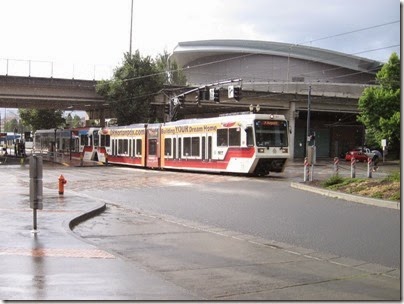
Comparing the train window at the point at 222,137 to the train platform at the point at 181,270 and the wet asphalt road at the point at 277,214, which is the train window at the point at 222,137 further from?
the train platform at the point at 181,270

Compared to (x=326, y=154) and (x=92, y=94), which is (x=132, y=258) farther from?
(x=326, y=154)

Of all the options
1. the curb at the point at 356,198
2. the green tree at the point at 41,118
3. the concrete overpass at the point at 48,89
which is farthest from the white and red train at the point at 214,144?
the green tree at the point at 41,118

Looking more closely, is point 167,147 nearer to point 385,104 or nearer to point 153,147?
point 153,147

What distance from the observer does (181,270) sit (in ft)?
25.3

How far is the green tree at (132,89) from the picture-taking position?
52375 mm

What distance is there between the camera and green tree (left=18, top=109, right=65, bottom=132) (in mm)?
81812

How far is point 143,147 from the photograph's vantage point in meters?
40.1

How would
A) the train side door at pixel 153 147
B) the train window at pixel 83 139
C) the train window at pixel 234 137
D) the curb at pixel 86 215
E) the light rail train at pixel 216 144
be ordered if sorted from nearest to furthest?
the curb at pixel 86 215
the light rail train at pixel 216 144
the train window at pixel 234 137
the train side door at pixel 153 147
the train window at pixel 83 139

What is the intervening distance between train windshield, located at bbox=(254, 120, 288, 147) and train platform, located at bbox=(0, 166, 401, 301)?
16883 mm

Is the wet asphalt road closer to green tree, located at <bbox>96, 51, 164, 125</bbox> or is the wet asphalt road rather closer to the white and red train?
the white and red train

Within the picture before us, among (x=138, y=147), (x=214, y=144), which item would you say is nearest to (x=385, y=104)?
(x=138, y=147)

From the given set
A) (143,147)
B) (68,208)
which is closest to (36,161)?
(68,208)

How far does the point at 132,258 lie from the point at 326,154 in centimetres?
7695

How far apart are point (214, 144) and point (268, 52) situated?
76546 millimetres
